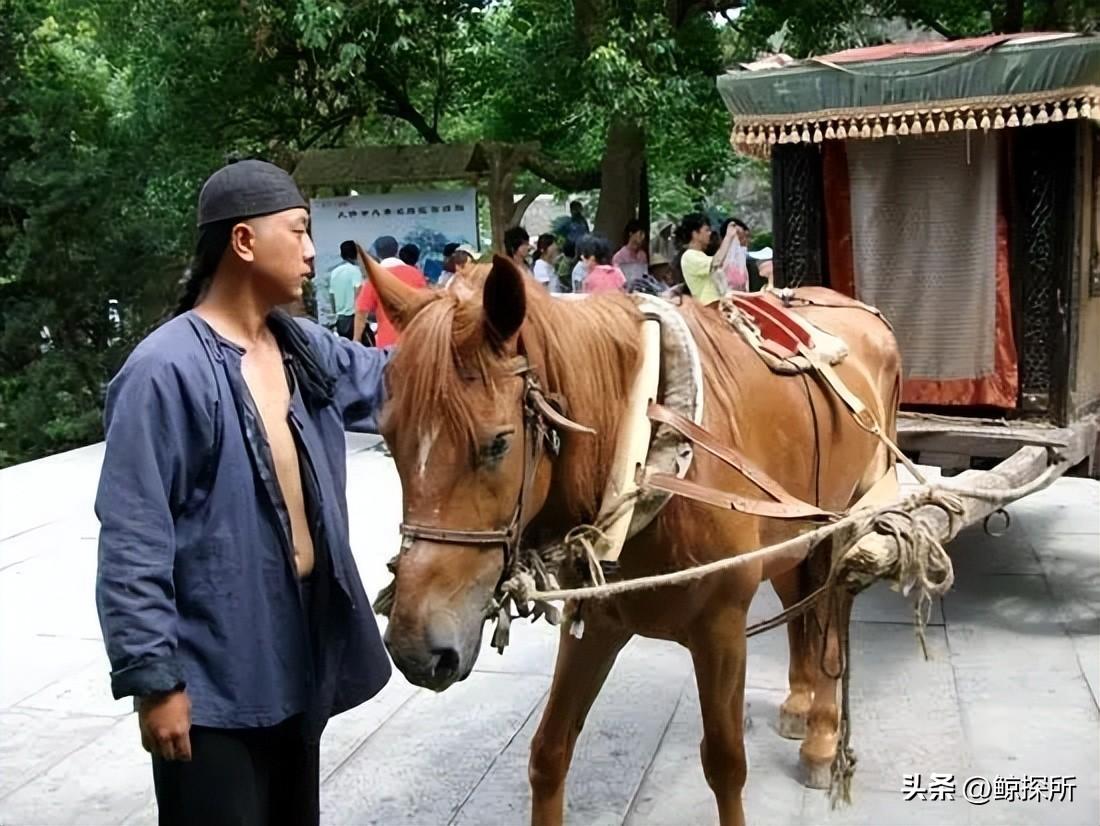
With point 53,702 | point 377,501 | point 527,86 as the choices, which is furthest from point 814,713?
point 527,86

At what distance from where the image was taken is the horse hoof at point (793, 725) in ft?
12.9

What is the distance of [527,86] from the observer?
37.8 ft

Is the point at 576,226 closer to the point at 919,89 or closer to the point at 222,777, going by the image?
the point at 919,89

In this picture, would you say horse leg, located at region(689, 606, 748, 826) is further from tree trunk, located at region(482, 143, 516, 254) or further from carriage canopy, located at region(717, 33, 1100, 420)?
tree trunk, located at region(482, 143, 516, 254)

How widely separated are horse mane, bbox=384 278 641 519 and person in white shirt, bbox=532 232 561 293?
7.75 metres

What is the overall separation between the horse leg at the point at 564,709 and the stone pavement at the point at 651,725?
0.40 metres

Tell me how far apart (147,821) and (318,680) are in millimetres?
1655

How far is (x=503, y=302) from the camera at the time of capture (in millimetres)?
2006

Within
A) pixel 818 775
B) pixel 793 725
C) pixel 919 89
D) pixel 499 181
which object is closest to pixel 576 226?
pixel 499 181

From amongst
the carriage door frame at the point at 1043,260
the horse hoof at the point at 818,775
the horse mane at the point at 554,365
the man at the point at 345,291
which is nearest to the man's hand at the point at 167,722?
the horse mane at the point at 554,365

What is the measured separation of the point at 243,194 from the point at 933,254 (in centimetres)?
386

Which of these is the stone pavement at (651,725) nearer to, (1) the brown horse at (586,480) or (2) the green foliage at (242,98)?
(1) the brown horse at (586,480)

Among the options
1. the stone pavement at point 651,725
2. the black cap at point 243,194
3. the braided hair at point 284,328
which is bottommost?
the stone pavement at point 651,725

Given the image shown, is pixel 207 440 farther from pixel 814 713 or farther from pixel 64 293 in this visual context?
pixel 64 293
